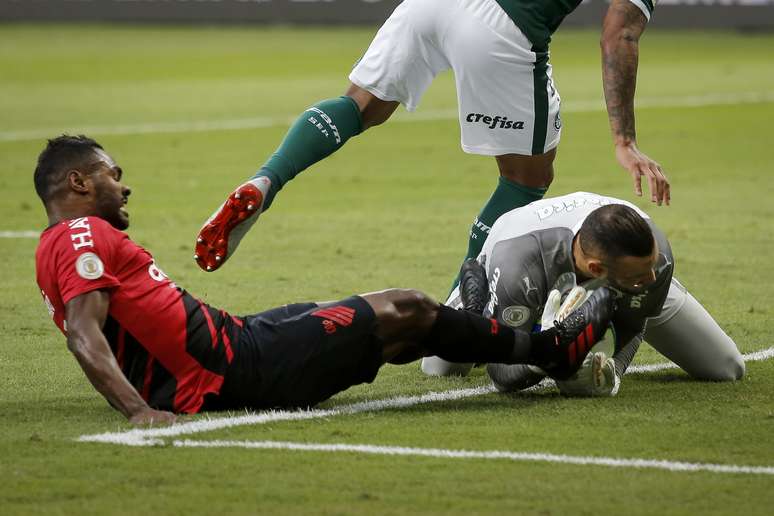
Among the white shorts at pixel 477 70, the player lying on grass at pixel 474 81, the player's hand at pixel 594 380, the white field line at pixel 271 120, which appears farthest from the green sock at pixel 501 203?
the white field line at pixel 271 120

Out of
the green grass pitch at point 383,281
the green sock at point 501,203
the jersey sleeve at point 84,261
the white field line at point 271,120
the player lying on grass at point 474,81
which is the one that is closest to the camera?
the green grass pitch at point 383,281

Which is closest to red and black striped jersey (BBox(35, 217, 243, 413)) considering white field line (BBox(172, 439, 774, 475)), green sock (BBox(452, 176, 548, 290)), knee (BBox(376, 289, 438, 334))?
white field line (BBox(172, 439, 774, 475))

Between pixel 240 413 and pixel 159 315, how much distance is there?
19.7 inches

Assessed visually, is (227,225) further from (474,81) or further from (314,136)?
(474,81)

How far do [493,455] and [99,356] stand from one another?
145 centimetres

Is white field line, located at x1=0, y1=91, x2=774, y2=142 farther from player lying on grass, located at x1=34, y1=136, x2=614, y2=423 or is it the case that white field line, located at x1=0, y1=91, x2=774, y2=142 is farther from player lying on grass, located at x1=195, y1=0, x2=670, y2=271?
player lying on grass, located at x1=34, y1=136, x2=614, y2=423

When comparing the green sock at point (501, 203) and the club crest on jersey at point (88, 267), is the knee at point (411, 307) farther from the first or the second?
the green sock at point (501, 203)

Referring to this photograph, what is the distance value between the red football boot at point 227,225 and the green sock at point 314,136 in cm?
35

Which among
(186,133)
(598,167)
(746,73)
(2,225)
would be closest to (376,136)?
(186,133)

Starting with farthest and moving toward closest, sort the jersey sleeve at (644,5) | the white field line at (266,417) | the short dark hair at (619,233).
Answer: the jersey sleeve at (644,5) < the short dark hair at (619,233) < the white field line at (266,417)

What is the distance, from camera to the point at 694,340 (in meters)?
6.62

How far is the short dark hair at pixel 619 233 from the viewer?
19.7 feet

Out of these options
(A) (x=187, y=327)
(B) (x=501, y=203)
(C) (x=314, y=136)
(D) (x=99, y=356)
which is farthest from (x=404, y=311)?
(B) (x=501, y=203)

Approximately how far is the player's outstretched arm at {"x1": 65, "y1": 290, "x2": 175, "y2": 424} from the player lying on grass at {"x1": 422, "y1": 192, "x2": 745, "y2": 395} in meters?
1.59
